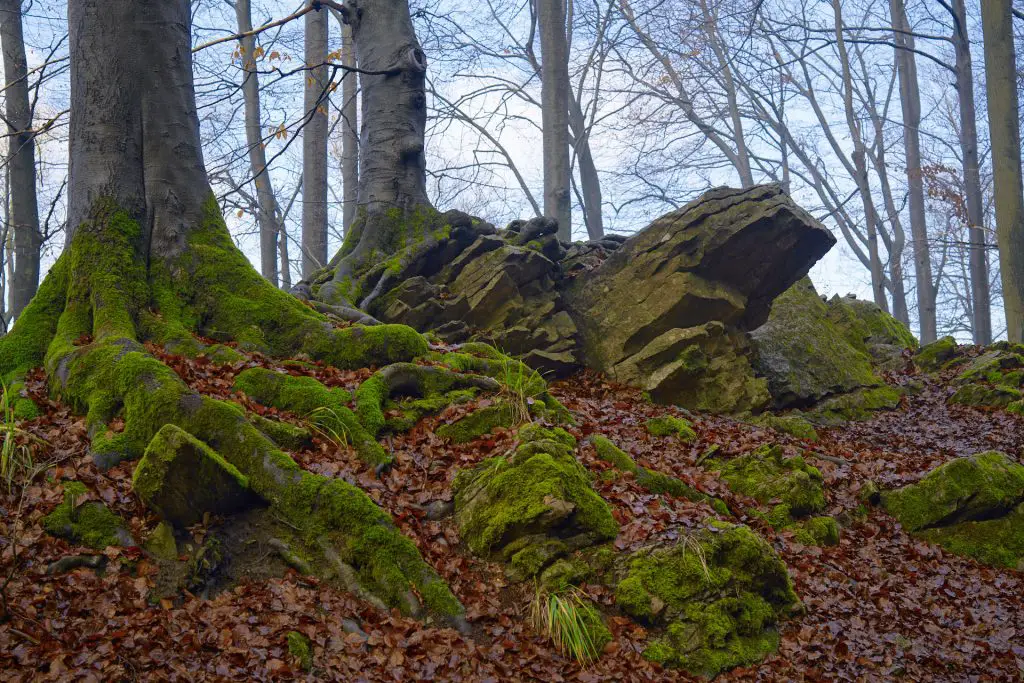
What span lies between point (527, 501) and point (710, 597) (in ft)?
4.70

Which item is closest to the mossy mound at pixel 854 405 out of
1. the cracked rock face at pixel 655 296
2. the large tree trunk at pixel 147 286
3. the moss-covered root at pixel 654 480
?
the cracked rock face at pixel 655 296

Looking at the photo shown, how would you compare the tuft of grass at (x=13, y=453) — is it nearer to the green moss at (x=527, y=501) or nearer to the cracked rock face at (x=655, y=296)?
the green moss at (x=527, y=501)

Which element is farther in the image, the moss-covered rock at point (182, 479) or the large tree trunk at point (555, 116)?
the large tree trunk at point (555, 116)

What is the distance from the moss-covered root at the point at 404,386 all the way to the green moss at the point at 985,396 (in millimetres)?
8502

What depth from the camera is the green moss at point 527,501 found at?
528 cm

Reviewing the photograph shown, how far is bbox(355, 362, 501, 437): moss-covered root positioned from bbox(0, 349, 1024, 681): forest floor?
32 centimetres

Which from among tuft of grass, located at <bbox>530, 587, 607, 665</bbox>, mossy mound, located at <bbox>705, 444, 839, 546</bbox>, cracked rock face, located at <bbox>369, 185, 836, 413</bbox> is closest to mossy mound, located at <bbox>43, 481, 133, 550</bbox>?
tuft of grass, located at <bbox>530, 587, 607, 665</bbox>

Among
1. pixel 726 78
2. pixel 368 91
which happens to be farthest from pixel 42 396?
pixel 726 78

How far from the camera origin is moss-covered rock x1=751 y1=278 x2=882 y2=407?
11516 mm

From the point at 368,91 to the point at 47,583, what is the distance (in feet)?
29.7

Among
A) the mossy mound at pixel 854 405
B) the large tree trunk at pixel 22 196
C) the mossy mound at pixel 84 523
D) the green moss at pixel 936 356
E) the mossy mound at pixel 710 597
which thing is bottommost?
the mossy mound at pixel 710 597

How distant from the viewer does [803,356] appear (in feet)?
39.6

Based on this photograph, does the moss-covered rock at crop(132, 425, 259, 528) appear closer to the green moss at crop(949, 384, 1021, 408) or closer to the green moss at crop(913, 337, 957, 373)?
the green moss at crop(949, 384, 1021, 408)

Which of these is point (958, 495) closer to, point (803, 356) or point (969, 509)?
point (969, 509)
